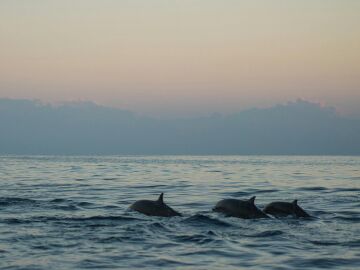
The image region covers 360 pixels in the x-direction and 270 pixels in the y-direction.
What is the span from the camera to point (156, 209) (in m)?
23.8

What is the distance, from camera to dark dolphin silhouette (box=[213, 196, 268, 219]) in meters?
23.2

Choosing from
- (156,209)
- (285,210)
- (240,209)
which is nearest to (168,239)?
(156,209)

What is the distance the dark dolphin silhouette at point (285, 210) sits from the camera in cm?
2377

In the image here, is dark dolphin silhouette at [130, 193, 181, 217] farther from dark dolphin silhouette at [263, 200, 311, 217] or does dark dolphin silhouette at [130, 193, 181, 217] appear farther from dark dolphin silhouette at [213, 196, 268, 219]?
A: dark dolphin silhouette at [263, 200, 311, 217]

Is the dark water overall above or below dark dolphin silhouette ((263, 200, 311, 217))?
below

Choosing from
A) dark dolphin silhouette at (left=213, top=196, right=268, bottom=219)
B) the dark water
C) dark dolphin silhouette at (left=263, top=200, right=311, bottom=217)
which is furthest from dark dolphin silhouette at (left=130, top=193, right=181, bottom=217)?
dark dolphin silhouette at (left=263, top=200, right=311, bottom=217)

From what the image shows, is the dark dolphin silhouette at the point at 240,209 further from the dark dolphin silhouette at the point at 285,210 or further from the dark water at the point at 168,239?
the dark dolphin silhouette at the point at 285,210

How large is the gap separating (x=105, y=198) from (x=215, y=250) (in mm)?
17542

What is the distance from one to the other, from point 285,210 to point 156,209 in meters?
5.30

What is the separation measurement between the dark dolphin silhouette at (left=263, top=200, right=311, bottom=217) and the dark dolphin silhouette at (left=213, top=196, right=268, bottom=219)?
996mm

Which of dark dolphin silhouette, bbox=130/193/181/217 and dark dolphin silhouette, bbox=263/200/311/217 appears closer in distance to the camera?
dark dolphin silhouette, bbox=130/193/181/217

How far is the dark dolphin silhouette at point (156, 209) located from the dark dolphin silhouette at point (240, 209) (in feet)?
6.81

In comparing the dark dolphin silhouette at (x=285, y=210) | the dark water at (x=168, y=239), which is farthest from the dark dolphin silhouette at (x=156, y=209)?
the dark dolphin silhouette at (x=285, y=210)

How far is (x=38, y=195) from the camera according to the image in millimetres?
34344
